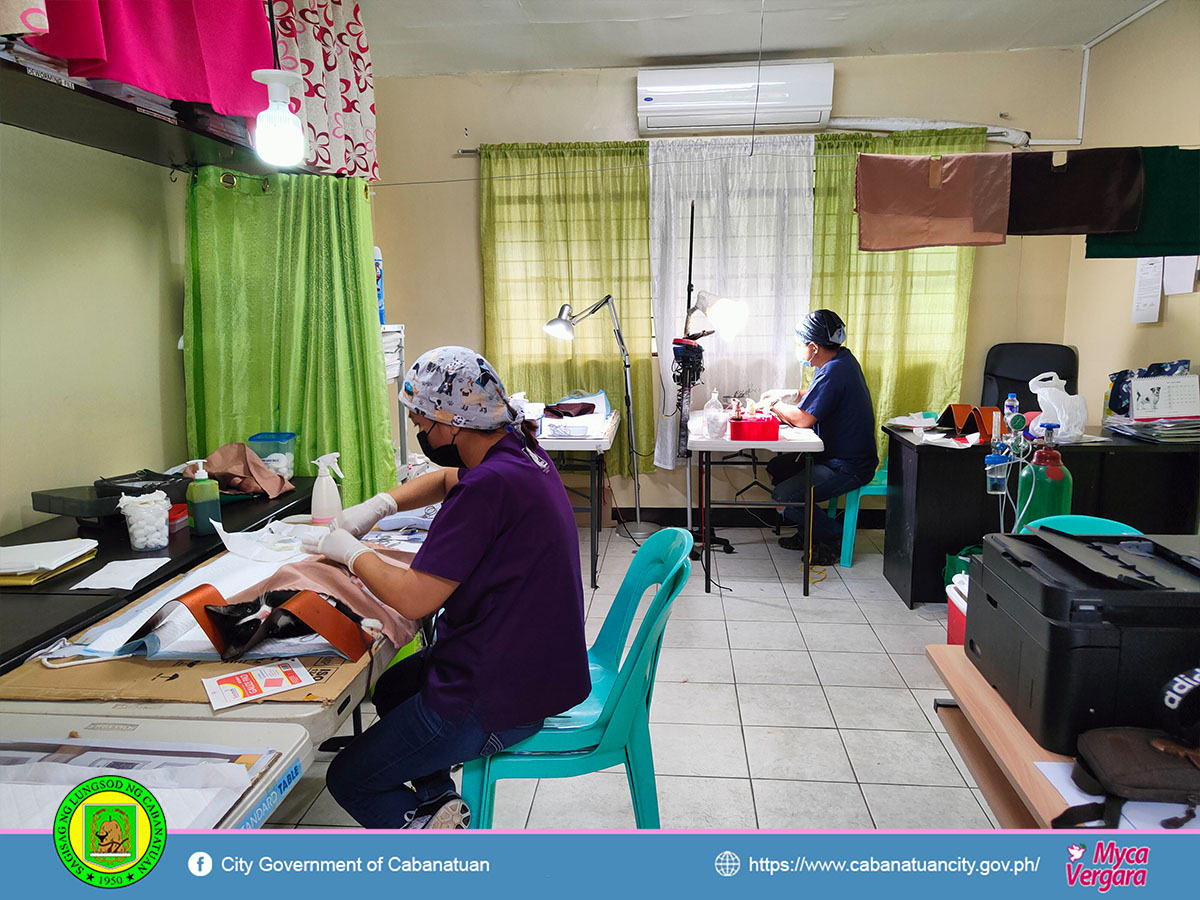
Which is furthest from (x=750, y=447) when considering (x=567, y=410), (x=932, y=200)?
(x=932, y=200)

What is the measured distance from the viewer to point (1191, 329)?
10.9ft

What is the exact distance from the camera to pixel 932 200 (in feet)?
9.15

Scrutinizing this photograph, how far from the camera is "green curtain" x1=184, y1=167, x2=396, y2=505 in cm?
258

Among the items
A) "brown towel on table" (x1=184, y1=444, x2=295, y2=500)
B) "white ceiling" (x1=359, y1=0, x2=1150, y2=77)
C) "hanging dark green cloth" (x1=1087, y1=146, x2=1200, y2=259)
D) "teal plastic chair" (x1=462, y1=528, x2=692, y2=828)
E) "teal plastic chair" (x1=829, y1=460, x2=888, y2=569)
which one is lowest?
"teal plastic chair" (x1=829, y1=460, x2=888, y2=569)

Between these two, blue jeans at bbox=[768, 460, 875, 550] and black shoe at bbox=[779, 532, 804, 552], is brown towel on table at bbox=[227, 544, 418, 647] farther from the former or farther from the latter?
black shoe at bbox=[779, 532, 804, 552]

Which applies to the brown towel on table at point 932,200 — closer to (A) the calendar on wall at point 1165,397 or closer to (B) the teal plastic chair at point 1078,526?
(A) the calendar on wall at point 1165,397

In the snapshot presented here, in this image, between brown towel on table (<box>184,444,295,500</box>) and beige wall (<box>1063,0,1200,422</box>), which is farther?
beige wall (<box>1063,0,1200,422</box>)

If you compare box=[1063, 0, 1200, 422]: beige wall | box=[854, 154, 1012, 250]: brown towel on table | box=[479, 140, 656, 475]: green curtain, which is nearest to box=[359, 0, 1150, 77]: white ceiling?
box=[1063, 0, 1200, 422]: beige wall

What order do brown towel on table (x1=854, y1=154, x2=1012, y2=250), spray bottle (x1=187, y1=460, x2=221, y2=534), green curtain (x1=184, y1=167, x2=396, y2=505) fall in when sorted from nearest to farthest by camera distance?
spray bottle (x1=187, y1=460, x2=221, y2=534), green curtain (x1=184, y1=167, x2=396, y2=505), brown towel on table (x1=854, y1=154, x2=1012, y2=250)

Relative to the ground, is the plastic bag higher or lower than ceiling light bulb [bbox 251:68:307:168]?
lower

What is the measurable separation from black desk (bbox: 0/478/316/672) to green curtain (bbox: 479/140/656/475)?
2211mm

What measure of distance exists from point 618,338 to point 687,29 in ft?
5.27

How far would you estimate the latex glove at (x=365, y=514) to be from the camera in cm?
190

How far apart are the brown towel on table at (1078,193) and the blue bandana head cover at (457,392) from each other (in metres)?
2.20
